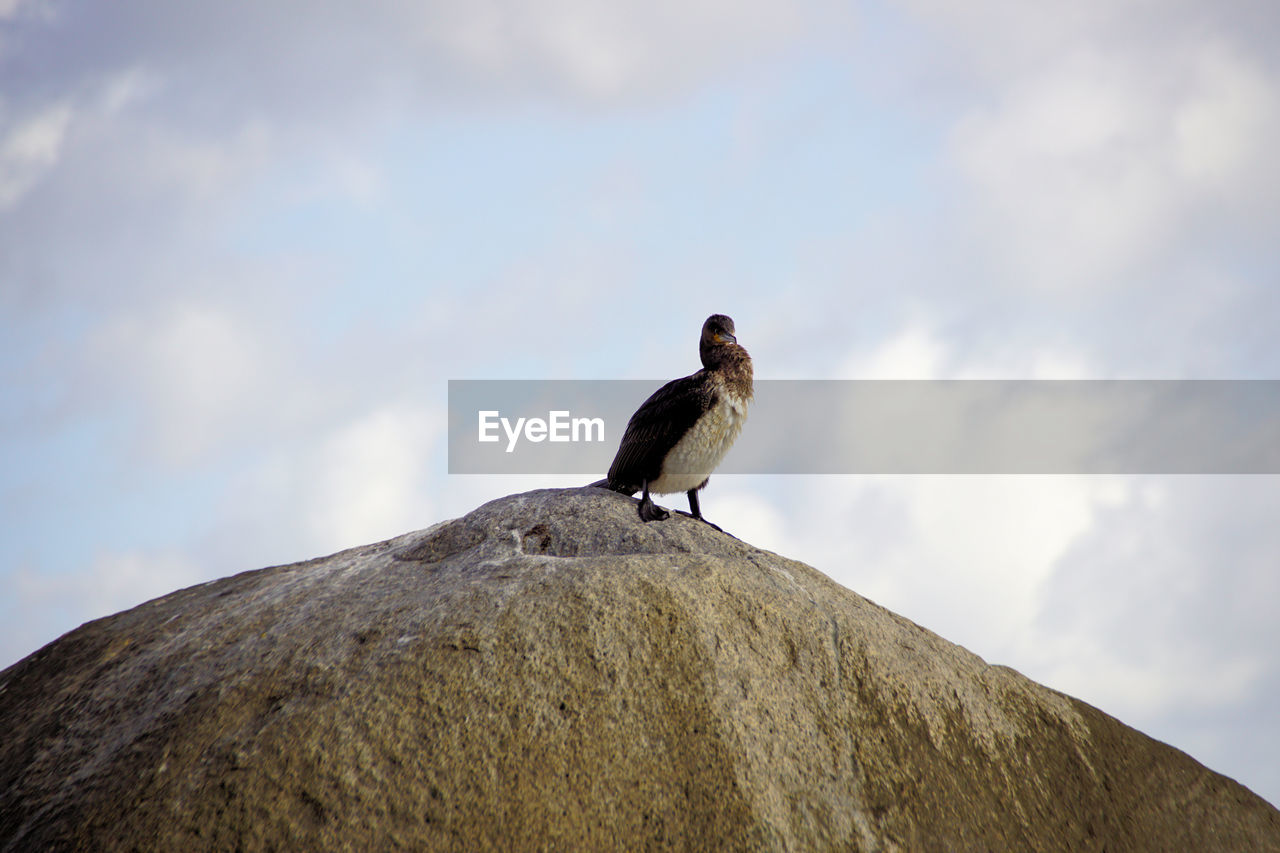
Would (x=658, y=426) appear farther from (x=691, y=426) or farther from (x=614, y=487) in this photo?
(x=614, y=487)

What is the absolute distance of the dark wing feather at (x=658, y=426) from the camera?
9.35 meters

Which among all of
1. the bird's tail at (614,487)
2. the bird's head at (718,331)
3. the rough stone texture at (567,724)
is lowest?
the rough stone texture at (567,724)

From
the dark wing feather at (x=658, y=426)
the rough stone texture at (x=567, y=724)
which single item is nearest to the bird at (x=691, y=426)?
the dark wing feather at (x=658, y=426)

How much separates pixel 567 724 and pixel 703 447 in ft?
12.5

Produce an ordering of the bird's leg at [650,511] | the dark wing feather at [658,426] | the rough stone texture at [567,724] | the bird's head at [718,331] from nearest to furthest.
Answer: the rough stone texture at [567,724], the bird's leg at [650,511], the dark wing feather at [658,426], the bird's head at [718,331]

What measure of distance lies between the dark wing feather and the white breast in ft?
0.25

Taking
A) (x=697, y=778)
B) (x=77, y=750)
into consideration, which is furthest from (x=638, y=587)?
(x=77, y=750)

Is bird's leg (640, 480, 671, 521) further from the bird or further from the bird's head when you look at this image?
the bird's head

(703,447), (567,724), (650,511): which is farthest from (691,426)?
(567,724)

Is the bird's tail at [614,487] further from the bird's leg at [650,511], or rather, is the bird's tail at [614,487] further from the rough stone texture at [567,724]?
the rough stone texture at [567,724]

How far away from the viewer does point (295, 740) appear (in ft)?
20.0

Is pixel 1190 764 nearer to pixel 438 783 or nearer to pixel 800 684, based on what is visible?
pixel 800 684

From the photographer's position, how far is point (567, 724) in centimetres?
615

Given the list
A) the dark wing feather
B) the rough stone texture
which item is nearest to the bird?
the dark wing feather
